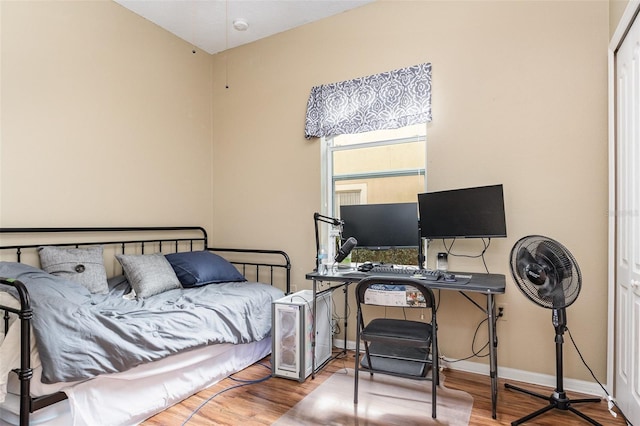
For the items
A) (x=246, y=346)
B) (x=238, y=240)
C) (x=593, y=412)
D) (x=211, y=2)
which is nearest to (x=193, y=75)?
(x=211, y=2)

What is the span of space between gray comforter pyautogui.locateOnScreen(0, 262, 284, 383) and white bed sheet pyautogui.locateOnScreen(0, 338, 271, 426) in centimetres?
9

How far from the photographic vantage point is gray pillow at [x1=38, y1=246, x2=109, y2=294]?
2.42m

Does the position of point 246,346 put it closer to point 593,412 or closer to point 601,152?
point 593,412

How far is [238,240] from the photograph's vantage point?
370 centimetres

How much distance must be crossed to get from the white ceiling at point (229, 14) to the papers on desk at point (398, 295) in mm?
2340

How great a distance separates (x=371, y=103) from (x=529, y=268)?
167cm

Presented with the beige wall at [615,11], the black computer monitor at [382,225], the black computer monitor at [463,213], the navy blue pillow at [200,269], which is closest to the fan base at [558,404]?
the black computer monitor at [463,213]

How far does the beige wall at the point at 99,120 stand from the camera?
2.43 m

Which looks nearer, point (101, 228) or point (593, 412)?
point (593, 412)

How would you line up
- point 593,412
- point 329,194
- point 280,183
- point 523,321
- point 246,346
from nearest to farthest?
point 593,412
point 523,321
point 246,346
point 329,194
point 280,183

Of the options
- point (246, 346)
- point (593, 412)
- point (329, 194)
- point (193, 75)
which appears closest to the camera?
point (593, 412)

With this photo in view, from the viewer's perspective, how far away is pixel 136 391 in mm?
1973

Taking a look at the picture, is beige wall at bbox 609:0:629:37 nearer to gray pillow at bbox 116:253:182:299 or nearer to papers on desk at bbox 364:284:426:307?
papers on desk at bbox 364:284:426:307

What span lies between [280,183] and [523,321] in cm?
223
